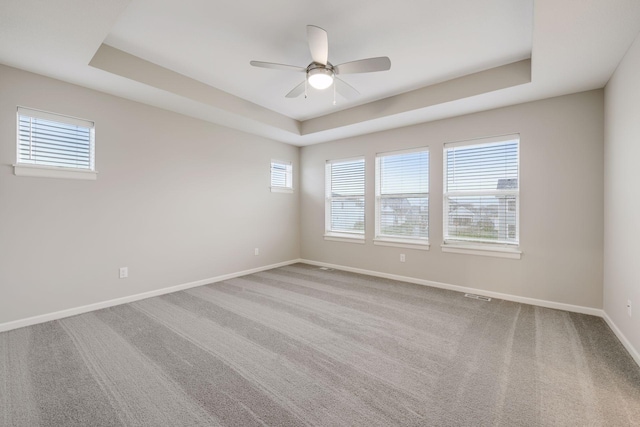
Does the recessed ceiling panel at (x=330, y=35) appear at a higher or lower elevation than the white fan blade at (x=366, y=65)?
higher

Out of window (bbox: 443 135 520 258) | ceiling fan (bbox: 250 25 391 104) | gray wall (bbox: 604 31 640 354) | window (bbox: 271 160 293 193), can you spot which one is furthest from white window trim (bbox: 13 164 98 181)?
gray wall (bbox: 604 31 640 354)

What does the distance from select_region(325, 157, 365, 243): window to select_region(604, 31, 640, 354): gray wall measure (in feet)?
10.3

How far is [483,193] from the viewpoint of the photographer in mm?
3812

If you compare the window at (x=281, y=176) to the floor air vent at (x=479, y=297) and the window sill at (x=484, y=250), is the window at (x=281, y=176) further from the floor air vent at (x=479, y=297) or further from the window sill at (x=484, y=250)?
the floor air vent at (x=479, y=297)

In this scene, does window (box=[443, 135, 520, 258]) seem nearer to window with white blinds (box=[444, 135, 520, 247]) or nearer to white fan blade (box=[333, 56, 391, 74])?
window with white blinds (box=[444, 135, 520, 247])

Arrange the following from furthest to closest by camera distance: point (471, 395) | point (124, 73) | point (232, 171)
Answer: point (232, 171) → point (124, 73) → point (471, 395)

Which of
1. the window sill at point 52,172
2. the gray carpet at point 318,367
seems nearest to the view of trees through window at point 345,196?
the gray carpet at point 318,367

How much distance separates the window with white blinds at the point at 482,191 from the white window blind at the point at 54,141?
4.65 m

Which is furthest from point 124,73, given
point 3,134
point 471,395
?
point 471,395

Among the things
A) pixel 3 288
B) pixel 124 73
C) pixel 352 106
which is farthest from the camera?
pixel 352 106

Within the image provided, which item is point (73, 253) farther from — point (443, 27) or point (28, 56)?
point (443, 27)

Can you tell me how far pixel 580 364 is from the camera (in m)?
2.14

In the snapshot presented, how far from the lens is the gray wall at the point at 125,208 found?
2773mm

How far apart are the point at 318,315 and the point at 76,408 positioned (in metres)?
2.05
